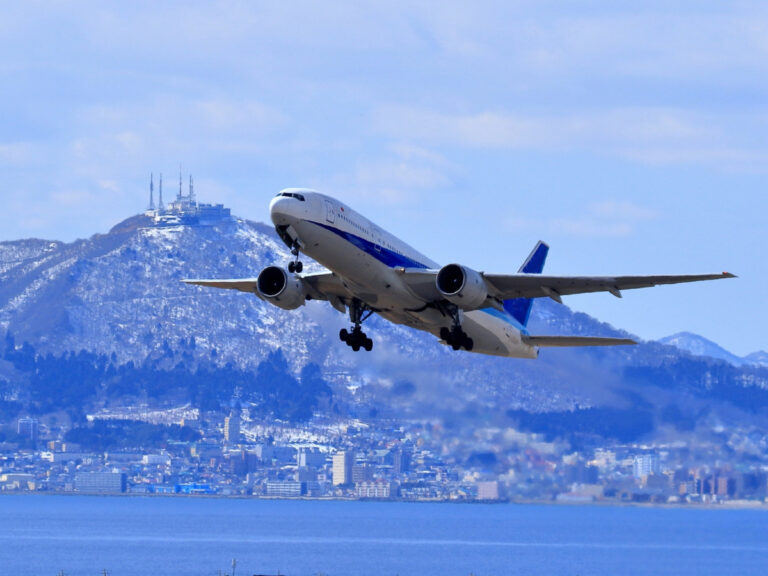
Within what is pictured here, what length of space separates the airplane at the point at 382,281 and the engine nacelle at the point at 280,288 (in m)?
0.04

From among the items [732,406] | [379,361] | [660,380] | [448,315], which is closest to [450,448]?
[379,361]

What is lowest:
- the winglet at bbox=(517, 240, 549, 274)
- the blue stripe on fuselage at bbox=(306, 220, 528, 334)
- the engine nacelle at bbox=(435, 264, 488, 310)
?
the engine nacelle at bbox=(435, 264, 488, 310)

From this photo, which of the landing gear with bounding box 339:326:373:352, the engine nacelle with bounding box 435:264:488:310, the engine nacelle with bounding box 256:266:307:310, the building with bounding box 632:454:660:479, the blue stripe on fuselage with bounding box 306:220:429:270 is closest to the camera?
the blue stripe on fuselage with bounding box 306:220:429:270

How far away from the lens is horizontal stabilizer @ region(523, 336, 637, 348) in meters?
72.8

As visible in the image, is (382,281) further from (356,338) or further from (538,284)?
(538,284)

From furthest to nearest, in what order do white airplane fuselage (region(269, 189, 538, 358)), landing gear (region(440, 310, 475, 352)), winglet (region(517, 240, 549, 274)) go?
winglet (region(517, 240, 549, 274))
landing gear (region(440, 310, 475, 352))
white airplane fuselage (region(269, 189, 538, 358))

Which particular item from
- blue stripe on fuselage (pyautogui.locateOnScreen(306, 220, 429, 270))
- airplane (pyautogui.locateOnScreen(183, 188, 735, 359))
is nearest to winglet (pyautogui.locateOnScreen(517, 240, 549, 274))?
airplane (pyautogui.locateOnScreen(183, 188, 735, 359))

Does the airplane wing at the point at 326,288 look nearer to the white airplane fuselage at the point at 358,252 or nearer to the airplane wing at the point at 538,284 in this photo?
the white airplane fuselage at the point at 358,252

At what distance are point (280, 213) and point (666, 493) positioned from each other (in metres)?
133

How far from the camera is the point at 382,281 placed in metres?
66.7

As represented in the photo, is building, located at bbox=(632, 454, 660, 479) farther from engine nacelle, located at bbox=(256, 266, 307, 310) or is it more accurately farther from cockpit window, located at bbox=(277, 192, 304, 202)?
cockpit window, located at bbox=(277, 192, 304, 202)

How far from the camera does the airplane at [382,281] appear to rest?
210 feet

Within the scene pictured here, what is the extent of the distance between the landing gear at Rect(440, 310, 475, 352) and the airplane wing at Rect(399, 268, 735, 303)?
174 centimetres

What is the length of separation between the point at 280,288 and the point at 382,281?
5.24m
